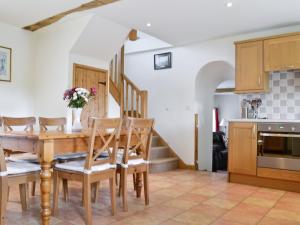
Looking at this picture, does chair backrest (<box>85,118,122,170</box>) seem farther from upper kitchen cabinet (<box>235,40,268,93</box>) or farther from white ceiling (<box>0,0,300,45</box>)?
upper kitchen cabinet (<box>235,40,268,93</box>)

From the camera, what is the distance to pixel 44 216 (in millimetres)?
2303

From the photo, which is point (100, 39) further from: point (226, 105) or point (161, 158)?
point (226, 105)

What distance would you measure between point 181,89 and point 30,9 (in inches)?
121

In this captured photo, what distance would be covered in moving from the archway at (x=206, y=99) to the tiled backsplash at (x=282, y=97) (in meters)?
1.09

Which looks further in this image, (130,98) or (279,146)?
(130,98)

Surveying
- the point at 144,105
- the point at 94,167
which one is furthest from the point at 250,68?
the point at 94,167

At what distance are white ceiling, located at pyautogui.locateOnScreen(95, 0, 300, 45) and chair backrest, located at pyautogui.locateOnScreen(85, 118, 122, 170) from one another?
6.04 feet

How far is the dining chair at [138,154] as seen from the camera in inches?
109

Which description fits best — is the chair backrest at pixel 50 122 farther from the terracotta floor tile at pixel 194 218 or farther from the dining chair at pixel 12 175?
the terracotta floor tile at pixel 194 218

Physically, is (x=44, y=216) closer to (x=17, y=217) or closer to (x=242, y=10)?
(x=17, y=217)

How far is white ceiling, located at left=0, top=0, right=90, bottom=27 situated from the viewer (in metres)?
3.73

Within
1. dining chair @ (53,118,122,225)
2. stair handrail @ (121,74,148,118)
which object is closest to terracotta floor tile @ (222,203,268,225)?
dining chair @ (53,118,122,225)

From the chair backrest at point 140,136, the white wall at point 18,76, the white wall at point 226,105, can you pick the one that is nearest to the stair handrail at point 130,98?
the white wall at point 18,76

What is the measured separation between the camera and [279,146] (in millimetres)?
3943
